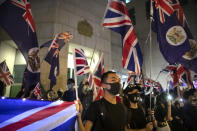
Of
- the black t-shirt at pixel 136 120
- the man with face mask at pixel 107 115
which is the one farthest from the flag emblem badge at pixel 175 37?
the man with face mask at pixel 107 115

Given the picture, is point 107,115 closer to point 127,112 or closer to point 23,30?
point 127,112

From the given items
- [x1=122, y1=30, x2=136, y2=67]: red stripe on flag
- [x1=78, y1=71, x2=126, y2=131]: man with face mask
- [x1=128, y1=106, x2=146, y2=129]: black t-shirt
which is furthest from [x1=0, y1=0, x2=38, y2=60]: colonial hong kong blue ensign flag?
[x1=128, y1=106, x2=146, y2=129]: black t-shirt

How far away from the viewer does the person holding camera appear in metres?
3.05

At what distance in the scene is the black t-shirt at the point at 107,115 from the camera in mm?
2227

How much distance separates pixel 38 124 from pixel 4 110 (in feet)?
1.34

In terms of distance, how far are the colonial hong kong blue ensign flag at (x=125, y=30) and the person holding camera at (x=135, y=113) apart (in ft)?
2.98

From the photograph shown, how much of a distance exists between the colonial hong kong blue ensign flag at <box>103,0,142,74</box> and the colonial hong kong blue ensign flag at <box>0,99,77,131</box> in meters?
2.44

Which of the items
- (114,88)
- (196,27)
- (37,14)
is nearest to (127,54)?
(114,88)

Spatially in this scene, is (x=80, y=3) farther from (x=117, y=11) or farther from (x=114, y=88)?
(x=114, y=88)

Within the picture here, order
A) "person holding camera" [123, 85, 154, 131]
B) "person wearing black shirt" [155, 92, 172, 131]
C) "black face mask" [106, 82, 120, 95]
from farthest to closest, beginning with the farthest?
1. "person wearing black shirt" [155, 92, 172, 131]
2. "person holding camera" [123, 85, 154, 131]
3. "black face mask" [106, 82, 120, 95]

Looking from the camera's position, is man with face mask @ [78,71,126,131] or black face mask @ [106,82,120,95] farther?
black face mask @ [106,82,120,95]

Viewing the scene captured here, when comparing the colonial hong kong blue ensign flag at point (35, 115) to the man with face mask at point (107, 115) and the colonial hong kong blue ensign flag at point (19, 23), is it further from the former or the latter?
the colonial hong kong blue ensign flag at point (19, 23)

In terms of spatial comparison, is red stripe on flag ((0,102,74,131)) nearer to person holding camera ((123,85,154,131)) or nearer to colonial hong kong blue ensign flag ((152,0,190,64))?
person holding camera ((123,85,154,131))

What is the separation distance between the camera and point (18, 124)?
1704 mm
